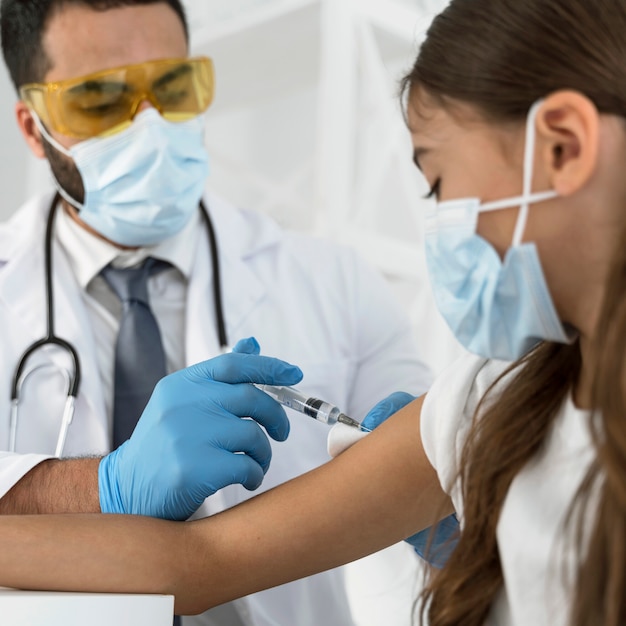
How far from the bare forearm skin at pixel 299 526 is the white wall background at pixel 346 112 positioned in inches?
71.0

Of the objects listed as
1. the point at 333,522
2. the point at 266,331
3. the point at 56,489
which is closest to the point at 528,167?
the point at 333,522

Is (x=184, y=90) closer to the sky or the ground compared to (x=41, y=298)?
closer to the sky

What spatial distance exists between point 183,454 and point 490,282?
534 millimetres

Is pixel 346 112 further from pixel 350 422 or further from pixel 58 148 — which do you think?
pixel 350 422

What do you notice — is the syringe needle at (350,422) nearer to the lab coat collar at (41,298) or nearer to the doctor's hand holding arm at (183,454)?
the doctor's hand holding arm at (183,454)

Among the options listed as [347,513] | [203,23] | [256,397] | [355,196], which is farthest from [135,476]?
[203,23]

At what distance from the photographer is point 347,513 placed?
1.17 m

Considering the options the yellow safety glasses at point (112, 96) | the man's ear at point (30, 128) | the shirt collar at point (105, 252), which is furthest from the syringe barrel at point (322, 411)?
the man's ear at point (30, 128)

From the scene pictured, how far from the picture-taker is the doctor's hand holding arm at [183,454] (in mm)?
1283

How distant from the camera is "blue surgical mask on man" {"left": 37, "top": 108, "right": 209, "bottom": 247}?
1.75 m

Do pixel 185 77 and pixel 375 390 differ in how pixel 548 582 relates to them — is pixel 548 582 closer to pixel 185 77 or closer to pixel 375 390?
pixel 375 390

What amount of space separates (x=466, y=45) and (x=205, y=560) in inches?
26.4

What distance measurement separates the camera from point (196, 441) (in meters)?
1.32

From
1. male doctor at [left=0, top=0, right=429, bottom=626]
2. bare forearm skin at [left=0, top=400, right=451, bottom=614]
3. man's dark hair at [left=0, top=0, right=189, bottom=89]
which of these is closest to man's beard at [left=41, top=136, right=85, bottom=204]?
male doctor at [left=0, top=0, right=429, bottom=626]
